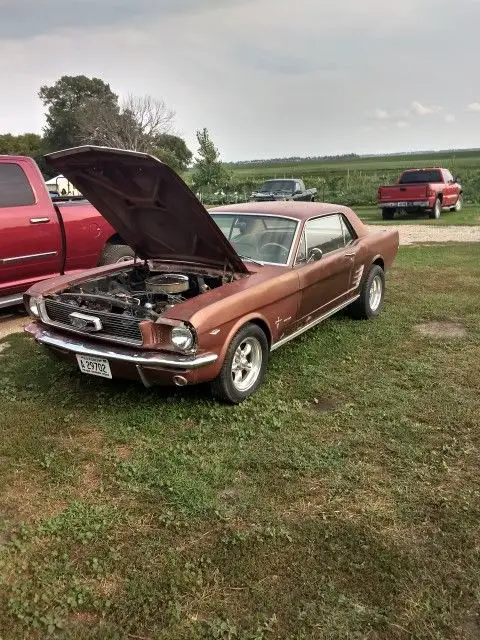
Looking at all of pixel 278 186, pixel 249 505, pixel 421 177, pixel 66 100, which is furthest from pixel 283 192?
pixel 66 100

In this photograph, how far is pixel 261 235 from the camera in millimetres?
5090

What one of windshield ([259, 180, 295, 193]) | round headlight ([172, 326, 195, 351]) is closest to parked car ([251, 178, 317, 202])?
windshield ([259, 180, 295, 193])

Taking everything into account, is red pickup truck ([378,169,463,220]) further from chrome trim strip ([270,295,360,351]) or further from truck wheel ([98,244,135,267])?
chrome trim strip ([270,295,360,351])

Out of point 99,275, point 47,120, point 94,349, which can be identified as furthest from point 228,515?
point 47,120

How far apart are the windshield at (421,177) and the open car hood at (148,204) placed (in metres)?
16.4

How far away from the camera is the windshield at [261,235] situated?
493 cm

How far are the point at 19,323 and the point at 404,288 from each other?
5258 millimetres

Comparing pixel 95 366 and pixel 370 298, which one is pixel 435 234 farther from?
pixel 95 366

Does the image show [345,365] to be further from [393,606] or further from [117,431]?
[393,606]

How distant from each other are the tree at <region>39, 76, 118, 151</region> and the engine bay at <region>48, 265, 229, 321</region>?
55343 mm

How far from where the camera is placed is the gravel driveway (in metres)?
13.6

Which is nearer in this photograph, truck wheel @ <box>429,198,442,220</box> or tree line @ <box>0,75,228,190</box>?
truck wheel @ <box>429,198,442,220</box>

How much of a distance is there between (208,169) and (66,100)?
106ft

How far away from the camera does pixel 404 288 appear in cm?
811
